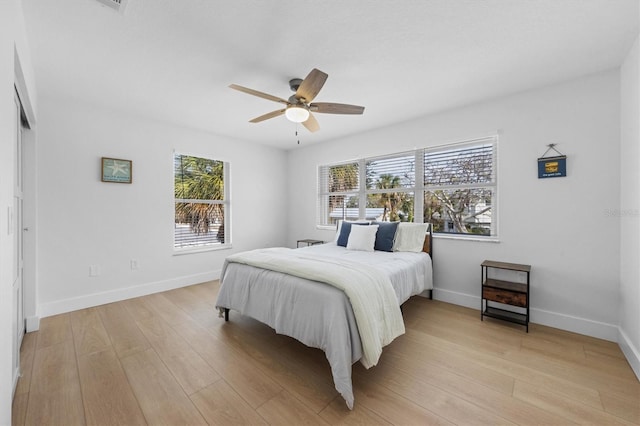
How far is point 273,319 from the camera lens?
224 centimetres

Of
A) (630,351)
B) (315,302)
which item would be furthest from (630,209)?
(315,302)

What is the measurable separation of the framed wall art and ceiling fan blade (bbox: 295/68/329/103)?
103 inches

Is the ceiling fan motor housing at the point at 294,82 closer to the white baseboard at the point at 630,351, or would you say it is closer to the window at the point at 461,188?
the window at the point at 461,188

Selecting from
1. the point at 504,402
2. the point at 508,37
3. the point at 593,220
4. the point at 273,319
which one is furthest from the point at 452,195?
the point at 273,319

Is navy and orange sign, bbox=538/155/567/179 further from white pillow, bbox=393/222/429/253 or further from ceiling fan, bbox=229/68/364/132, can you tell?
ceiling fan, bbox=229/68/364/132

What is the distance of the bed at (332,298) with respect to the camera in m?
1.76

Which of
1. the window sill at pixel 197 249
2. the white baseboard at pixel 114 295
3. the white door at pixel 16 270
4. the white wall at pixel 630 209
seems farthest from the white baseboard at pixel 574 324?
the white door at pixel 16 270

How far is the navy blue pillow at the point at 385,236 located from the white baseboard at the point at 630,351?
2101 mm

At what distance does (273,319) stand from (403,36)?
Answer: 2.43 metres

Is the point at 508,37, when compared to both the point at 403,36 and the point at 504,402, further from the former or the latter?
the point at 504,402

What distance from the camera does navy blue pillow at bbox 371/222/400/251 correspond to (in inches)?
136

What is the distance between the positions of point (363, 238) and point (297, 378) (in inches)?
78.2

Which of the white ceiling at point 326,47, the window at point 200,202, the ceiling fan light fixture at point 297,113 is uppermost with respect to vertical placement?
the white ceiling at point 326,47

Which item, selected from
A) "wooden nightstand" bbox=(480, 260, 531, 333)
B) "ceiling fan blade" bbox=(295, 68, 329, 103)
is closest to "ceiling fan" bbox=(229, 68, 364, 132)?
"ceiling fan blade" bbox=(295, 68, 329, 103)
